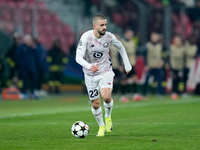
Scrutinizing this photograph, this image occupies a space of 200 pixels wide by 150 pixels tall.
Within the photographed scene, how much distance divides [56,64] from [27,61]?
337 centimetres

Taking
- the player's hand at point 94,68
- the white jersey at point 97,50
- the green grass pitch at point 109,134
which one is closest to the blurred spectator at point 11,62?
the green grass pitch at point 109,134

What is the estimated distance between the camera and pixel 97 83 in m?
11.0

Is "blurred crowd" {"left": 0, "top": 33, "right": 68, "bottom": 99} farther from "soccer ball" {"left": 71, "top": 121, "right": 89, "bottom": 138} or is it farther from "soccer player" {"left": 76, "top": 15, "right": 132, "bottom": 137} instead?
"soccer ball" {"left": 71, "top": 121, "right": 89, "bottom": 138}

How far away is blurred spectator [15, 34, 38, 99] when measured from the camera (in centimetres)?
2239

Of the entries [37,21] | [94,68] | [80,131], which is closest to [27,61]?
[37,21]

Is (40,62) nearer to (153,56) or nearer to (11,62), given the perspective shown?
(11,62)

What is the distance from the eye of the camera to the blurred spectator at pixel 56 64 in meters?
25.6

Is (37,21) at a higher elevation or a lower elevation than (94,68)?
higher

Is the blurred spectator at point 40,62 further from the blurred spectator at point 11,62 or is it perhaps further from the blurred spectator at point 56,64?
the blurred spectator at point 11,62

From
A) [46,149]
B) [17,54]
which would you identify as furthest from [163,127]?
[17,54]

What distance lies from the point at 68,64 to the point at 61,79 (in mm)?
763

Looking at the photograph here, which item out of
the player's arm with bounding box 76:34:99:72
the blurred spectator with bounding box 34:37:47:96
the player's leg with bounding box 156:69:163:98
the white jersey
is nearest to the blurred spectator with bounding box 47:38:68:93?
the blurred spectator with bounding box 34:37:47:96

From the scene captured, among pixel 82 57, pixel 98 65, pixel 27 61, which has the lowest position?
pixel 27 61

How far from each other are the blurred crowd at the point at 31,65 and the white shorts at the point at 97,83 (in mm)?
11477
